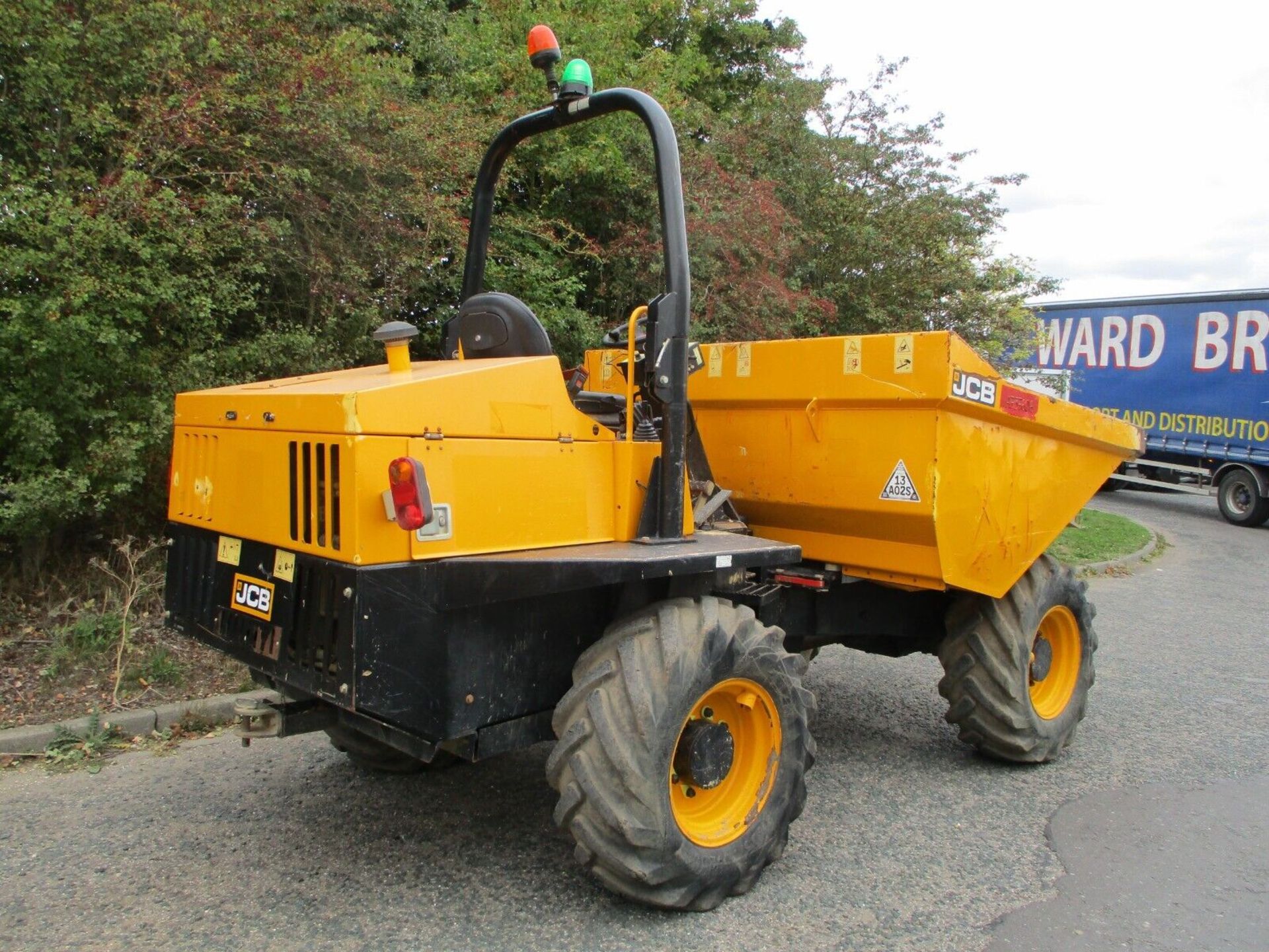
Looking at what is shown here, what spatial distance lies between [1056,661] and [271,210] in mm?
5815

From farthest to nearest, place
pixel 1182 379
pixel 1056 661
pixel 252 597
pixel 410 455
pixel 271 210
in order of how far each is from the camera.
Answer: pixel 1182 379 → pixel 271 210 → pixel 1056 661 → pixel 252 597 → pixel 410 455

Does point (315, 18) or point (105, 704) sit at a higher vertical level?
point (315, 18)

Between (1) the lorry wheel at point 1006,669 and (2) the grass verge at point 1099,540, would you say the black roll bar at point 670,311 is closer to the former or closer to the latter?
(1) the lorry wheel at point 1006,669

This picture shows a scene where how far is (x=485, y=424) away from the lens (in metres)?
3.17

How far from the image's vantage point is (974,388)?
417 centimetres

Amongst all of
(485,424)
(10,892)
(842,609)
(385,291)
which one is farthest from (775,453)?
(385,291)

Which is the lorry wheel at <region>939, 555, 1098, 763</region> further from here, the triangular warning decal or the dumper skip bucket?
the triangular warning decal

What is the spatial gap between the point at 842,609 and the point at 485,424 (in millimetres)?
2417

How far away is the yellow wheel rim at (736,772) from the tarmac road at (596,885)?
0.90ft

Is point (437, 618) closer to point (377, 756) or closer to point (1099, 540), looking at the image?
point (377, 756)

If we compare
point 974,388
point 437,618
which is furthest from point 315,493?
point 974,388

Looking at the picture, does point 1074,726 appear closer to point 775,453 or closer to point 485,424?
point 775,453

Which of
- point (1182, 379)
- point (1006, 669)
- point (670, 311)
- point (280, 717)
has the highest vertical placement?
point (670, 311)

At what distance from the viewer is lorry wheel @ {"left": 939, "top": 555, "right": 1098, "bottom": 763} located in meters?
4.79
